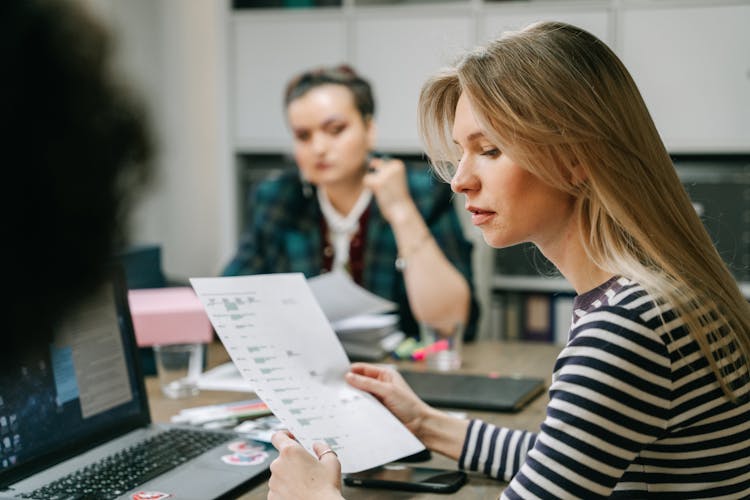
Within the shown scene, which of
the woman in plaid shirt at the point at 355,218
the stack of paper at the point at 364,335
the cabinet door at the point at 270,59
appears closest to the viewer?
the stack of paper at the point at 364,335

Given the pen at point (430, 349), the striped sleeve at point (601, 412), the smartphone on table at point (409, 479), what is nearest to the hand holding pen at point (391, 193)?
the pen at point (430, 349)

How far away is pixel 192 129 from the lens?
3.29 metres

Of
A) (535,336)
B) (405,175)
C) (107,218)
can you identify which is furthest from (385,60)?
(107,218)

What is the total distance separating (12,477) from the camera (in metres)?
0.91

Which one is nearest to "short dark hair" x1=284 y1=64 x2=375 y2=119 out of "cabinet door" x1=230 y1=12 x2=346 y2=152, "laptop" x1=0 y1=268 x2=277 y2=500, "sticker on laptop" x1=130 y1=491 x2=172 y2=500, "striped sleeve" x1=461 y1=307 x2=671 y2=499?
"cabinet door" x1=230 y1=12 x2=346 y2=152

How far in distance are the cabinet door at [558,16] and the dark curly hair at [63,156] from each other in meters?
2.37

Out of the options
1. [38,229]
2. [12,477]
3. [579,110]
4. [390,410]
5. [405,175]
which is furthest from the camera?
[405,175]

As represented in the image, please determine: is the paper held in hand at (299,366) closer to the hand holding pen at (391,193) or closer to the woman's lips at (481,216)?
the woman's lips at (481,216)

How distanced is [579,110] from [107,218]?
0.54m

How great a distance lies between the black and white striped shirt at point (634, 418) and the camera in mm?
729

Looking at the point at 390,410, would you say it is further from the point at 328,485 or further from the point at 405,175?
the point at 405,175

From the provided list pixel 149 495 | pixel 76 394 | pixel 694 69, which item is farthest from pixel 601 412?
pixel 694 69

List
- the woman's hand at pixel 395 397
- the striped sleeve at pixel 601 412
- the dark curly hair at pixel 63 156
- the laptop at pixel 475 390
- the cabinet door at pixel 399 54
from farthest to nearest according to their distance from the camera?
the cabinet door at pixel 399 54 < the laptop at pixel 475 390 < the woman's hand at pixel 395 397 < the striped sleeve at pixel 601 412 < the dark curly hair at pixel 63 156

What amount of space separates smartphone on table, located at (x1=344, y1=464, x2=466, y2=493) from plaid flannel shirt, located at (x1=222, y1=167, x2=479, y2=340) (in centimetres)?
99
